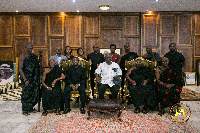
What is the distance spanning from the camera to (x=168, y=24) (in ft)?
26.1

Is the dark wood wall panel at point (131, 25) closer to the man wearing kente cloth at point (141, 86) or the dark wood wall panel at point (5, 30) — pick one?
the man wearing kente cloth at point (141, 86)

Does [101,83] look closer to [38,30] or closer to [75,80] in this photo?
[75,80]

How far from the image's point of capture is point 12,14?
799 cm

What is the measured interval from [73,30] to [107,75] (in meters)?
4.39

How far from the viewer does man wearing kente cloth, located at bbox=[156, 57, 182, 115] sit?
4000 mm

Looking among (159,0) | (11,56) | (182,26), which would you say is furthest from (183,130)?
(11,56)

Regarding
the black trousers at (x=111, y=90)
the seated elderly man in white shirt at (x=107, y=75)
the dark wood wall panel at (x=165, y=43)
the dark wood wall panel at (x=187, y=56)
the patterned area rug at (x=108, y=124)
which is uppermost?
the dark wood wall panel at (x=165, y=43)

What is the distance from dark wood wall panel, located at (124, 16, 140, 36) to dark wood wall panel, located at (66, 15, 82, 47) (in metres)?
2.12

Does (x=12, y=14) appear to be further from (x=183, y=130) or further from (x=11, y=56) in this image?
(x=183, y=130)

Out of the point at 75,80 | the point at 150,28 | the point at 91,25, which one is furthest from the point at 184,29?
the point at 75,80

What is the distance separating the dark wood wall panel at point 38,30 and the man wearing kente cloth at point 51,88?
4279mm

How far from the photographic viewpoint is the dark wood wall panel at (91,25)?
8.03 metres

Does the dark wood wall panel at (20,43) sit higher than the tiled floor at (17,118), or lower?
higher

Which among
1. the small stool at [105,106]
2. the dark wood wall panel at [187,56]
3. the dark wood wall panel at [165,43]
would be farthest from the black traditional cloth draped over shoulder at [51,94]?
the dark wood wall panel at [187,56]
